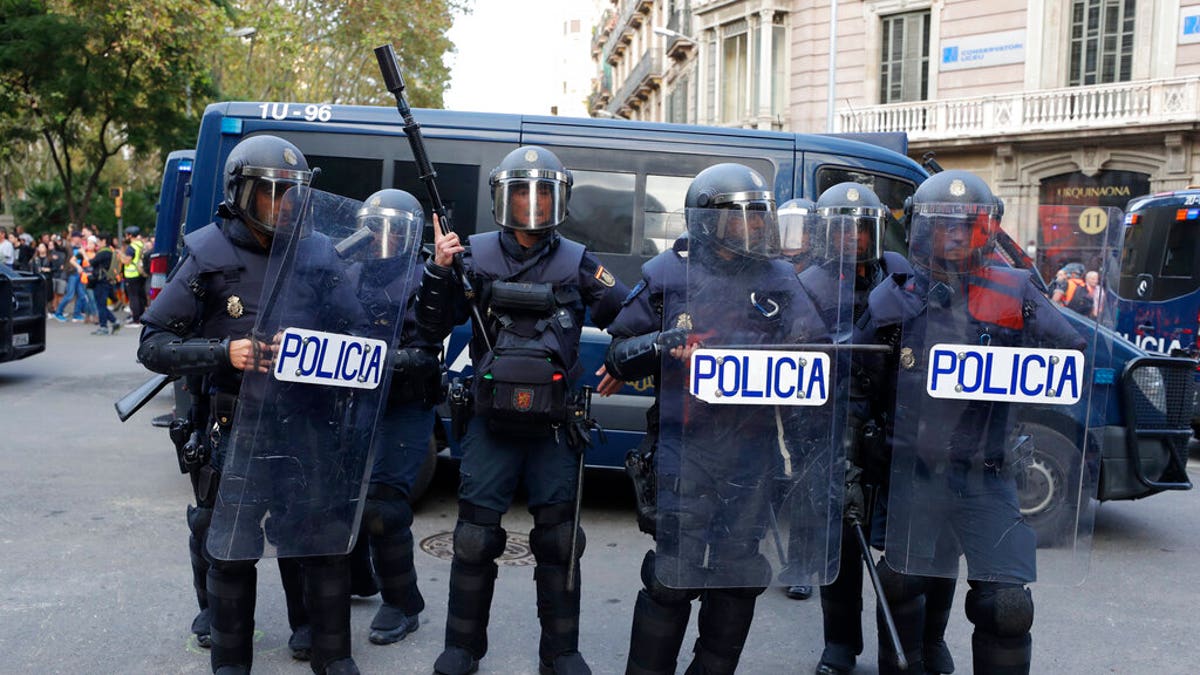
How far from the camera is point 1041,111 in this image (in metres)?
23.1

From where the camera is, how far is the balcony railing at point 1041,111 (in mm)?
21500

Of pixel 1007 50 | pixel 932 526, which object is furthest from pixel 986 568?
pixel 1007 50

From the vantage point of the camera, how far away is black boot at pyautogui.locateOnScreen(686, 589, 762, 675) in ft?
11.0

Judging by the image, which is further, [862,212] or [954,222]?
[862,212]

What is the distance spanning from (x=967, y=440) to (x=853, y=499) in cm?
43

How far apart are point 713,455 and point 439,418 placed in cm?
321

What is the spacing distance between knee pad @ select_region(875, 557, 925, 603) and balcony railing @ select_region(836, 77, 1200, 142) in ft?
68.8

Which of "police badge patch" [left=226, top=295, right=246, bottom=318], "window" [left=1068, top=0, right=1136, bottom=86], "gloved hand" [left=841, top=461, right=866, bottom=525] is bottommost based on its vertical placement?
"gloved hand" [left=841, top=461, right=866, bottom=525]

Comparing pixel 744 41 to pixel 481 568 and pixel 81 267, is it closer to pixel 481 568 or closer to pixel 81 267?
pixel 81 267

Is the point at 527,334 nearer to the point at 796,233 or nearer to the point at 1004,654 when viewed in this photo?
the point at 796,233

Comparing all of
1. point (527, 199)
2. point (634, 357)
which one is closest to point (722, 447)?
point (634, 357)

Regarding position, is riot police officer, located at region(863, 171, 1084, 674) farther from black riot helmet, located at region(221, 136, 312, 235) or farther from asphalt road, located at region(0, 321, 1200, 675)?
black riot helmet, located at region(221, 136, 312, 235)

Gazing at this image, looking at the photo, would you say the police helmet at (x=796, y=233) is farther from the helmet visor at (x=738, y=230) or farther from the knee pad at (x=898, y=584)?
the knee pad at (x=898, y=584)

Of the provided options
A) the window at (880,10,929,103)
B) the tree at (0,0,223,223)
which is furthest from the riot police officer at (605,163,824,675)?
the window at (880,10,929,103)
